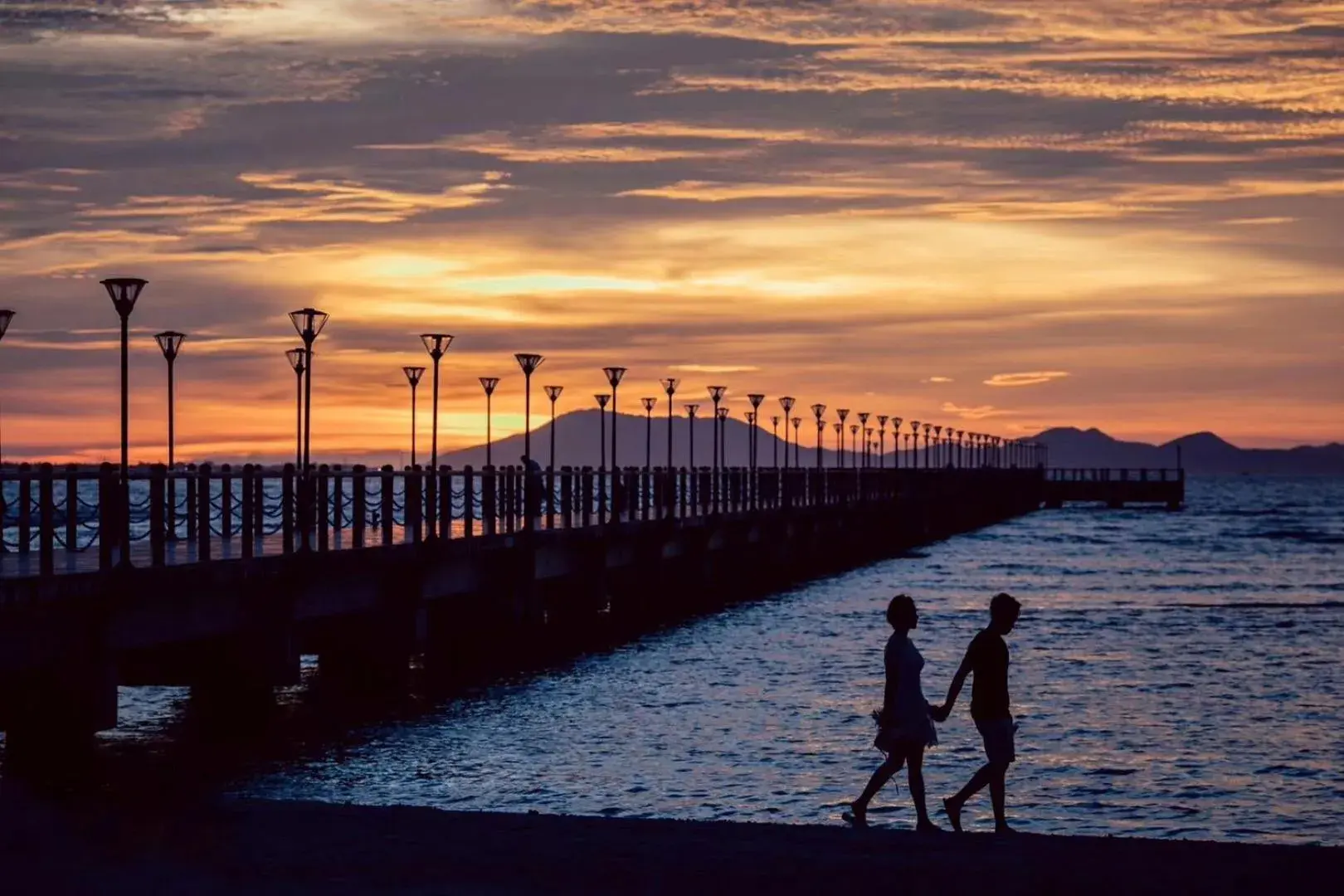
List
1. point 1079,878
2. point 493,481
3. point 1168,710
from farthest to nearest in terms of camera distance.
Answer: point 493,481
point 1168,710
point 1079,878

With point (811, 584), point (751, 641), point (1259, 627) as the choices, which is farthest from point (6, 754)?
point (811, 584)

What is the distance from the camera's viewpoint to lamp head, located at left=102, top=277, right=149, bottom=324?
77.2ft

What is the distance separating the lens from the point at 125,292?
23609 millimetres

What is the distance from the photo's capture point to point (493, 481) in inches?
1551

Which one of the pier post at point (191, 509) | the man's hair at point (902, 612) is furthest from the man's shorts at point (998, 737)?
the pier post at point (191, 509)

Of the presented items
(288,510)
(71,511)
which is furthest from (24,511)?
(288,510)

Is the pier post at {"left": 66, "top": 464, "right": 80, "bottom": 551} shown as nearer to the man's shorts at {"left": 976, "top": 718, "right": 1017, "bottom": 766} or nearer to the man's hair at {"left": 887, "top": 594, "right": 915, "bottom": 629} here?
the man's hair at {"left": 887, "top": 594, "right": 915, "bottom": 629}

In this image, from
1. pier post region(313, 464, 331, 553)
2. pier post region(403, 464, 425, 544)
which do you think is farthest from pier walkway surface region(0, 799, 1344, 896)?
pier post region(403, 464, 425, 544)

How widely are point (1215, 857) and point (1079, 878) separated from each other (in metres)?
1.08

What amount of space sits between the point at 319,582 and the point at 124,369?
5.81 metres

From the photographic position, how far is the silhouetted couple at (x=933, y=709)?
45.3ft

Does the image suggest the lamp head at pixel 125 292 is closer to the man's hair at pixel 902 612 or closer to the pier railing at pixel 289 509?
the pier railing at pixel 289 509

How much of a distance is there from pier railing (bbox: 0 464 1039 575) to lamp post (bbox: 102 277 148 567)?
0.06 metres

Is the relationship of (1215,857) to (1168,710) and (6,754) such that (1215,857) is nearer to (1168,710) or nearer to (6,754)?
(6,754)
